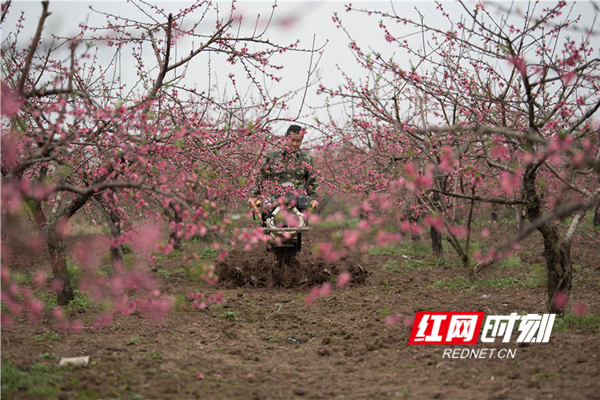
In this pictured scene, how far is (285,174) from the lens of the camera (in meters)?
7.64

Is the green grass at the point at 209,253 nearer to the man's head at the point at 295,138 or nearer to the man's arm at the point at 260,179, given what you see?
the man's arm at the point at 260,179

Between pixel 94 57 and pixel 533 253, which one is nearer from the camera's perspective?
pixel 94 57

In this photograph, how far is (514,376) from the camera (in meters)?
3.57

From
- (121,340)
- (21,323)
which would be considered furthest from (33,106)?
(121,340)

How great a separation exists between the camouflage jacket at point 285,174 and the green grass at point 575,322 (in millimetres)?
3890

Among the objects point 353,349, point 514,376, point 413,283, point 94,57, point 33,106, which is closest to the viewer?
point 514,376

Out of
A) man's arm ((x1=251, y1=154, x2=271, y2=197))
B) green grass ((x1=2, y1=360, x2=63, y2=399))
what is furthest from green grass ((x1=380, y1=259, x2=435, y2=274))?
green grass ((x1=2, y1=360, x2=63, y2=399))

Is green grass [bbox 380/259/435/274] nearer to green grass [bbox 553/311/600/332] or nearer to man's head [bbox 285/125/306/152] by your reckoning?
man's head [bbox 285/125/306/152]

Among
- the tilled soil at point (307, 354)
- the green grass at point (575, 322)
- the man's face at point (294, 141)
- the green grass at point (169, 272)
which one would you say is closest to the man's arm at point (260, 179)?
the man's face at point (294, 141)

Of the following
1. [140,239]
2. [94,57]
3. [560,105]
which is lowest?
[140,239]

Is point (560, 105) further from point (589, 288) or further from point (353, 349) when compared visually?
point (589, 288)

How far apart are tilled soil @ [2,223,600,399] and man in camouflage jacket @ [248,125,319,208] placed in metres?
1.59

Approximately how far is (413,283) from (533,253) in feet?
13.8

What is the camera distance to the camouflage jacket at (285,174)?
7.19 meters
